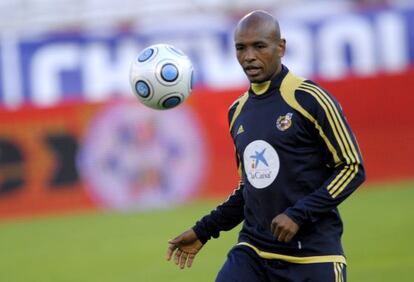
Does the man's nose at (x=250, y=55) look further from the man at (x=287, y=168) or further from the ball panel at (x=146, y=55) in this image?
the ball panel at (x=146, y=55)

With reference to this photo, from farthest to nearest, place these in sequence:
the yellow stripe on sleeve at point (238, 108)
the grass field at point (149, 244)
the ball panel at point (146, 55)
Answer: the grass field at point (149, 244)
the ball panel at point (146, 55)
the yellow stripe on sleeve at point (238, 108)

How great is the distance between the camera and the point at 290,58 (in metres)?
16.7

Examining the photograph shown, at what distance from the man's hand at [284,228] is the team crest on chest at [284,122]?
1.65 ft

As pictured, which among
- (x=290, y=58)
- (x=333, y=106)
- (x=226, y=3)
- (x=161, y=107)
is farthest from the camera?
(x=226, y=3)

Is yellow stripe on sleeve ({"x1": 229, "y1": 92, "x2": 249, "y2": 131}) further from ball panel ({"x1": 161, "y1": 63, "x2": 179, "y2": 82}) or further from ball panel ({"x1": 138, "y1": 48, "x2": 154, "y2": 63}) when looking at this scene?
ball panel ({"x1": 138, "y1": 48, "x2": 154, "y2": 63})

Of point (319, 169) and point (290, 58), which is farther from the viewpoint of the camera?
point (290, 58)

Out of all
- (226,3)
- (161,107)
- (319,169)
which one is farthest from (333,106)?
(226,3)

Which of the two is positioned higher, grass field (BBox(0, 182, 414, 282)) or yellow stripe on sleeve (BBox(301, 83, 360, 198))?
yellow stripe on sleeve (BBox(301, 83, 360, 198))

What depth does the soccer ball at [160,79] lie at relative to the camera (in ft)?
20.2

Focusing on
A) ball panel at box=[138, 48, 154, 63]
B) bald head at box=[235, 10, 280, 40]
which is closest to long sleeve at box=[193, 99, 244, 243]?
bald head at box=[235, 10, 280, 40]

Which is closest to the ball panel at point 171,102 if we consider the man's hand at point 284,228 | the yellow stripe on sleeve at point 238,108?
the yellow stripe on sleeve at point 238,108

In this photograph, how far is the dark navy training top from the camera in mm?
5133

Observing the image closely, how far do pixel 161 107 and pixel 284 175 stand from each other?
1.27m

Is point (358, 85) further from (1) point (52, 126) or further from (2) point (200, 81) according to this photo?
(1) point (52, 126)
